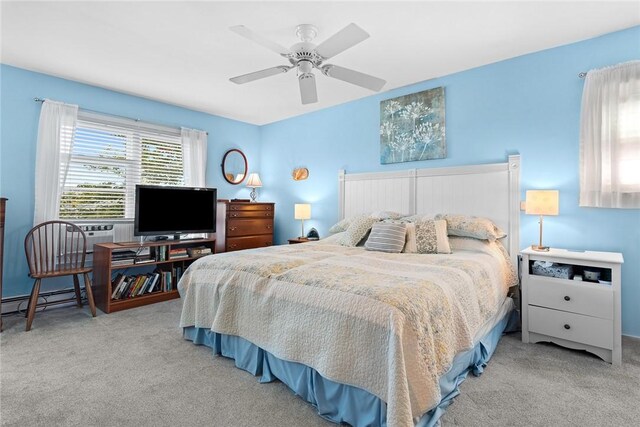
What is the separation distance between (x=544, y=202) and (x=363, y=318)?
2.07 metres

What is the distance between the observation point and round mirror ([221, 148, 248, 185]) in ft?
16.5

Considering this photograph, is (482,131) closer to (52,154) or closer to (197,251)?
(197,251)

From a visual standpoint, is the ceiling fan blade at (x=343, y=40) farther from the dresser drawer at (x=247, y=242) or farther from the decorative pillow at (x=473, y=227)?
the dresser drawer at (x=247, y=242)

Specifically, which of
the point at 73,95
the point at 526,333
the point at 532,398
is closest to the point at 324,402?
the point at 532,398

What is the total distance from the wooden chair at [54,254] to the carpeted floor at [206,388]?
1.69 ft

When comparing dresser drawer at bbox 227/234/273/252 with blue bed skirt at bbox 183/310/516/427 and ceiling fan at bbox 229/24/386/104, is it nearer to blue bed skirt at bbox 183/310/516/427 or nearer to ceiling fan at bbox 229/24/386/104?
blue bed skirt at bbox 183/310/516/427

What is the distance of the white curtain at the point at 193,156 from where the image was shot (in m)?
4.49

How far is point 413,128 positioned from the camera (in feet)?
12.0

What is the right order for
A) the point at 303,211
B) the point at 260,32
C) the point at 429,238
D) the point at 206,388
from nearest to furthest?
the point at 206,388 → the point at 260,32 → the point at 429,238 → the point at 303,211

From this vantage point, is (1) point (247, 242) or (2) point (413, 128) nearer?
(2) point (413, 128)

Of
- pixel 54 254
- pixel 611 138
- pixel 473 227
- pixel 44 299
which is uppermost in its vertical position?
pixel 611 138

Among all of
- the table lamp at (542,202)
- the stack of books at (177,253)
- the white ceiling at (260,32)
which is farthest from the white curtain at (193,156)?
the table lamp at (542,202)

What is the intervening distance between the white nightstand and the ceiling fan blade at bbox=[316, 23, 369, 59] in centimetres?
211

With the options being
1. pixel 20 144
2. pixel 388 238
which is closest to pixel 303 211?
pixel 388 238
